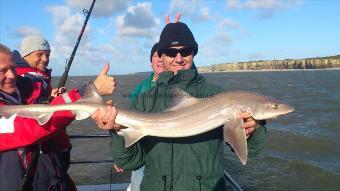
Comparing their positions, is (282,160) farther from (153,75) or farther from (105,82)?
(105,82)

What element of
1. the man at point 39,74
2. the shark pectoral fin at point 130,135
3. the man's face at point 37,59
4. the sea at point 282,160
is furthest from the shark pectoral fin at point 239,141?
the sea at point 282,160

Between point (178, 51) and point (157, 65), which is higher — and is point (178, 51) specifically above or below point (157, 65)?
above

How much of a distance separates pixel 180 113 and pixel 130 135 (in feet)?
2.06

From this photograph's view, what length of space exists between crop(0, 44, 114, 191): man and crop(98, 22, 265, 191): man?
0.48m

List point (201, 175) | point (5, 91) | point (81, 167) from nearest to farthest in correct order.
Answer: point (201, 175), point (5, 91), point (81, 167)

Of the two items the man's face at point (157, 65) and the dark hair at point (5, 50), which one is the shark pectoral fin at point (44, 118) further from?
the man's face at point (157, 65)

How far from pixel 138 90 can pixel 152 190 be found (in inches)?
133

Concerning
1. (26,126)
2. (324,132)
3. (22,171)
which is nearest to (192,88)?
(26,126)

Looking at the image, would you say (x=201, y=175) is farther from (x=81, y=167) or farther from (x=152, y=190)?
(x=81, y=167)

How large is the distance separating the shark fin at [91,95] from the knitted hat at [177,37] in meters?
0.94

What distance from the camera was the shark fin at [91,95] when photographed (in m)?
4.25

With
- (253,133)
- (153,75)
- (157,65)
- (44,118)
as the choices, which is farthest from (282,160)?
(44,118)

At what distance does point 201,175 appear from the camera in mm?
3764

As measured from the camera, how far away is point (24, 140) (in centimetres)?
414
